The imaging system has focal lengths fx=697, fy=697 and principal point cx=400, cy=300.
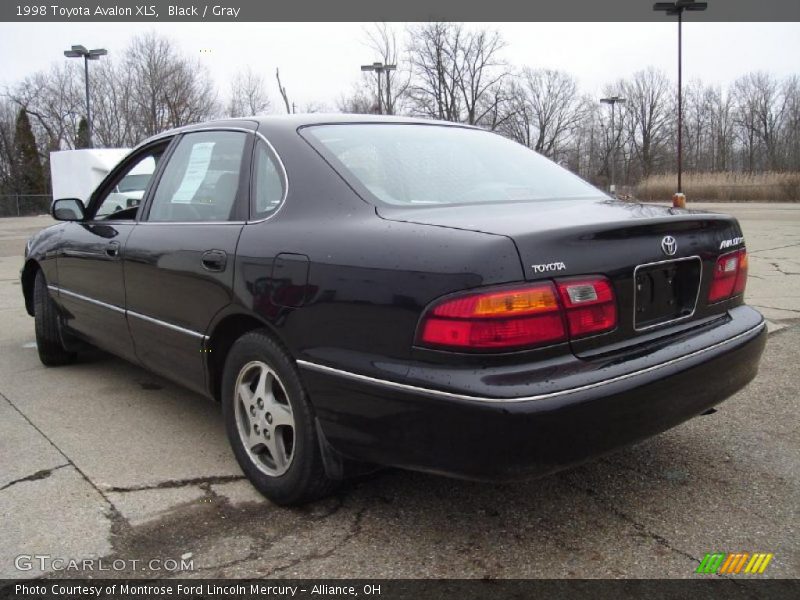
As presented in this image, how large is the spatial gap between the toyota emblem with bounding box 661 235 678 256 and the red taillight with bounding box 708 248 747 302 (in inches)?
13.0

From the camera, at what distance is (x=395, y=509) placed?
8.91 feet

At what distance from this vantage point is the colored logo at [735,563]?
224cm

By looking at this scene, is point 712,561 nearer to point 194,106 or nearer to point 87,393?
point 87,393

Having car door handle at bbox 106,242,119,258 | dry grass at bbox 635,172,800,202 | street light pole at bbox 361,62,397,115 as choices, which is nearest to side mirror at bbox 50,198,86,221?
car door handle at bbox 106,242,119,258

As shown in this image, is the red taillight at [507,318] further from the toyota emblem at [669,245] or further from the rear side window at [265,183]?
Result: the rear side window at [265,183]

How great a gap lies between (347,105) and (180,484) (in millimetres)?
35976

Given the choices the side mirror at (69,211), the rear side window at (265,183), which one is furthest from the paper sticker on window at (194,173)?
the side mirror at (69,211)

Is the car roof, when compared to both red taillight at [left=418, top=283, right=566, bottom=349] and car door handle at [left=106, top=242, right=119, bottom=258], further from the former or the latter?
red taillight at [left=418, top=283, right=566, bottom=349]

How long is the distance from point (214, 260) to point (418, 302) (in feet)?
3.73

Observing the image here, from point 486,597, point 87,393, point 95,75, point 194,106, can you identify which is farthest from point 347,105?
point 486,597

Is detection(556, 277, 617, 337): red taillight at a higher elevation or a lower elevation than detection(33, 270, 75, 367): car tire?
higher
